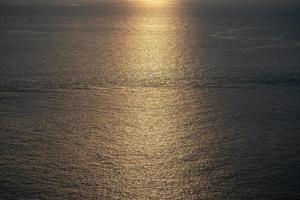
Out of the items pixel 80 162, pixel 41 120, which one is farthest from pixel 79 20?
pixel 80 162

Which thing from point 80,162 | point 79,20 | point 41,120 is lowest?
point 79,20

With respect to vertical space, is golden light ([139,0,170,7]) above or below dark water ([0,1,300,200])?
below

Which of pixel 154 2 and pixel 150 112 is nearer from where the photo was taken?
pixel 150 112

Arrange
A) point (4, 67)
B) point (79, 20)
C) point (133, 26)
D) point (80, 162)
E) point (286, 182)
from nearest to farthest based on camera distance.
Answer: point (286, 182)
point (80, 162)
point (4, 67)
point (133, 26)
point (79, 20)

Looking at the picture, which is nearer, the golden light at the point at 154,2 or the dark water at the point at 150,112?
the dark water at the point at 150,112

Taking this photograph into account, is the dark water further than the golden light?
No

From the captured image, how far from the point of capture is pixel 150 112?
23.1ft

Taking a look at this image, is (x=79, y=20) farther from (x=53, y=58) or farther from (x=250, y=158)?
(x=250, y=158)

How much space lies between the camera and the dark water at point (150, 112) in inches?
196

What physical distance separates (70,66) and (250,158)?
459cm

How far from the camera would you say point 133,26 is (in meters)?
13.7

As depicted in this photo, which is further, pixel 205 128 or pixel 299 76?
pixel 299 76

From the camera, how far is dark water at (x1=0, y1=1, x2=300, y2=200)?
4977 mm

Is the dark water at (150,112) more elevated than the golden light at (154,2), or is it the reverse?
the dark water at (150,112)
